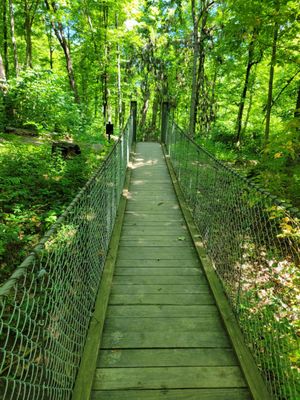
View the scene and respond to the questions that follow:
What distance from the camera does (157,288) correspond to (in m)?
3.14

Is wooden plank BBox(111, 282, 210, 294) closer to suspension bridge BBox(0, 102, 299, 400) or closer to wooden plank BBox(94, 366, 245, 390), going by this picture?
suspension bridge BBox(0, 102, 299, 400)

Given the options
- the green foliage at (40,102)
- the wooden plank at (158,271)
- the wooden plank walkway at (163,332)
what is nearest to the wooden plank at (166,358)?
the wooden plank walkway at (163,332)

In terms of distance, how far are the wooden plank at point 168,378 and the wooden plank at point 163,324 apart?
408 mm

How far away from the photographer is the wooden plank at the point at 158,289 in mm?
3086

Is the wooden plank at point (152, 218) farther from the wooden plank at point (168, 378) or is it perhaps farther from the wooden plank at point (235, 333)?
the wooden plank at point (168, 378)

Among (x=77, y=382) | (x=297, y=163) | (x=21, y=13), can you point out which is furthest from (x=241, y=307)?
(x=21, y=13)

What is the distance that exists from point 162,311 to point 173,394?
2.78 feet

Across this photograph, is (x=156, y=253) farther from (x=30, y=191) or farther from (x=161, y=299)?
(x=30, y=191)

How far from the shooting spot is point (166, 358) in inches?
89.3

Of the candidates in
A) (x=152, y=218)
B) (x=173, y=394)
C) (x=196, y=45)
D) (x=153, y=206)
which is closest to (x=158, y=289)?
(x=173, y=394)

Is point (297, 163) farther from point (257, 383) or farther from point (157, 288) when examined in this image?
point (257, 383)

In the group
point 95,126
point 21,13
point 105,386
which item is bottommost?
point 105,386

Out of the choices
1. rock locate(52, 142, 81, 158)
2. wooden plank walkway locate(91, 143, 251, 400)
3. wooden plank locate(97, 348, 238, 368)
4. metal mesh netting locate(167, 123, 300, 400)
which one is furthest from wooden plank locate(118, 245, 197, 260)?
rock locate(52, 142, 81, 158)

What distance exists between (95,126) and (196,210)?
8.37 meters
